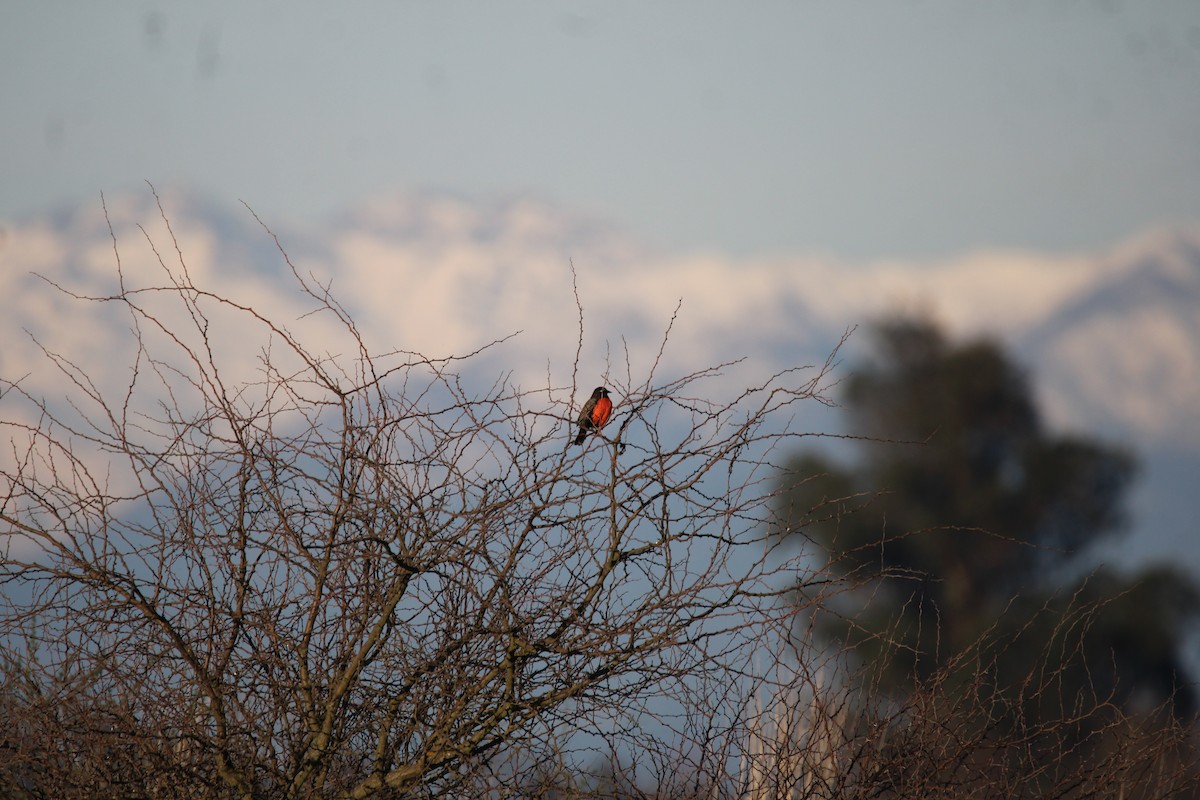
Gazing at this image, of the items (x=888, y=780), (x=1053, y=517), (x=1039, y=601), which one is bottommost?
(x=888, y=780)

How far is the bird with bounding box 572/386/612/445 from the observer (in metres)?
5.08

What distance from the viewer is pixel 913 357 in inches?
1411

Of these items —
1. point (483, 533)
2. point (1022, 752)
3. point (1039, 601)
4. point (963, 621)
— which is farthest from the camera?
point (963, 621)

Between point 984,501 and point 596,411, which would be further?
point 984,501

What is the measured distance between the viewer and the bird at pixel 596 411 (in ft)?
16.7

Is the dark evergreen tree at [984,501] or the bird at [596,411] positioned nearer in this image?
the bird at [596,411]

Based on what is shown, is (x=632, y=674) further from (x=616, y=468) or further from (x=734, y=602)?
(x=616, y=468)

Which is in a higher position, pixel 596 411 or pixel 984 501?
pixel 984 501

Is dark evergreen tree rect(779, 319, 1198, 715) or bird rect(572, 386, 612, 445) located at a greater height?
dark evergreen tree rect(779, 319, 1198, 715)

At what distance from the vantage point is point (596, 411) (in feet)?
28.6

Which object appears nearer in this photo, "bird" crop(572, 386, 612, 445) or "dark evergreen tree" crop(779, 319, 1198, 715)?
"bird" crop(572, 386, 612, 445)

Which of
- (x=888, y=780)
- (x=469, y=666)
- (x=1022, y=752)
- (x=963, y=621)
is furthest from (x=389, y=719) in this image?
(x=963, y=621)

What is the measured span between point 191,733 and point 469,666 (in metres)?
0.98

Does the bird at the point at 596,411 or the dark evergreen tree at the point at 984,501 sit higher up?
the dark evergreen tree at the point at 984,501
